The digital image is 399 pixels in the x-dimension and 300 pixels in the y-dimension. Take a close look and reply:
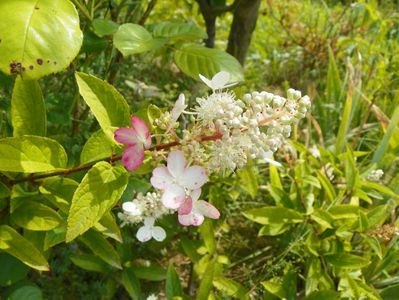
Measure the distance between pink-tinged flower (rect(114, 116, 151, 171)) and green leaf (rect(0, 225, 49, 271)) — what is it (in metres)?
0.31

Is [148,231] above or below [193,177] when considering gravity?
below

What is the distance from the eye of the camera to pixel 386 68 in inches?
83.9

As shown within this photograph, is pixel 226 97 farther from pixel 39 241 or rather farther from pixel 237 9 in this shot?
pixel 237 9

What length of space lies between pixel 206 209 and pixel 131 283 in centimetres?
52

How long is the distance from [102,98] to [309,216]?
0.75m

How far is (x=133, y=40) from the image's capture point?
3.02 ft

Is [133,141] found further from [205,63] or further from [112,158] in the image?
[205,63]

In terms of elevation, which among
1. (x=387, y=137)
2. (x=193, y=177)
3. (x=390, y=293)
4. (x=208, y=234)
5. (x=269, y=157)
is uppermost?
(x=193, y=177)

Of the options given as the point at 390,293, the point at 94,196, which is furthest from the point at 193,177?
the point at 390,293

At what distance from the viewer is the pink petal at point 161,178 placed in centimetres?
68

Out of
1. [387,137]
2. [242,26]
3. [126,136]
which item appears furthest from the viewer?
[242,26]

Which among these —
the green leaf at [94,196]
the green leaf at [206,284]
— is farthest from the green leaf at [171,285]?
the green leaf at [94,196]

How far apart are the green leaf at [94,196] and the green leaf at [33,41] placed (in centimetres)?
17

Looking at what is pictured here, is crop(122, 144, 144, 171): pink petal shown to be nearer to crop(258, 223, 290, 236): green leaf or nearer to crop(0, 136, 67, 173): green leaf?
crop(0, 136, 67, 173): green leaf
